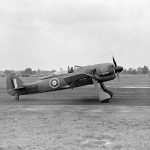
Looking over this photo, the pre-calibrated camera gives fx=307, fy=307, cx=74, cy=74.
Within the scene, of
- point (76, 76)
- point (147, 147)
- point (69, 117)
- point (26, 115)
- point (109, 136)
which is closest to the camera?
point (147, 147)

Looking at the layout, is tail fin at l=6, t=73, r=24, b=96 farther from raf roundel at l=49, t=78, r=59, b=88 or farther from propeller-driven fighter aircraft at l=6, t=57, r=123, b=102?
raf roundel at l=49, t=78, r=59, b=88

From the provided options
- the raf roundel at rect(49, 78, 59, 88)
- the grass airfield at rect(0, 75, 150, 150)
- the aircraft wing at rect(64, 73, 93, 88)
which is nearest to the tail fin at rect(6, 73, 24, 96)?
the raf roundel at rect(49, 78, 59, 88)

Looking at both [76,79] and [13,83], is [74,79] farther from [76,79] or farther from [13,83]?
[13,83]

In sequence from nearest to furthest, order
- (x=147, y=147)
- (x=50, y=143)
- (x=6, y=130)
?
(x=147, y=147) → (x=50, y=143) → (x=6, y=130)

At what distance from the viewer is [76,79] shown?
20781 mm

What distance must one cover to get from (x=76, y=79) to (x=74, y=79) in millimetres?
136

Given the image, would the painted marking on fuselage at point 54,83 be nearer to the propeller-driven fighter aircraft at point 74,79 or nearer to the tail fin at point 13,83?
the propeller-driven fighter aircraft at point 74,79

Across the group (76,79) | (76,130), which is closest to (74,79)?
(76,79)

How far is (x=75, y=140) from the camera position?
9.25 meters

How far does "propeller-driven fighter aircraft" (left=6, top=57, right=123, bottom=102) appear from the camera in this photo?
2090cm

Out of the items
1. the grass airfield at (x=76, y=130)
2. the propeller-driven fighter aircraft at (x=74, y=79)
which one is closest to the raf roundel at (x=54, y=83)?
the propeller-driven fighter aircraft at (x=74, y=79)

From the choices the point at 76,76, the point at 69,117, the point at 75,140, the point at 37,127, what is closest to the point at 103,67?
the point at 76,76

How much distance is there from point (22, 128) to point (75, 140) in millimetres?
2856

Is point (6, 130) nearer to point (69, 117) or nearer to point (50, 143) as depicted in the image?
point (50, 143)
